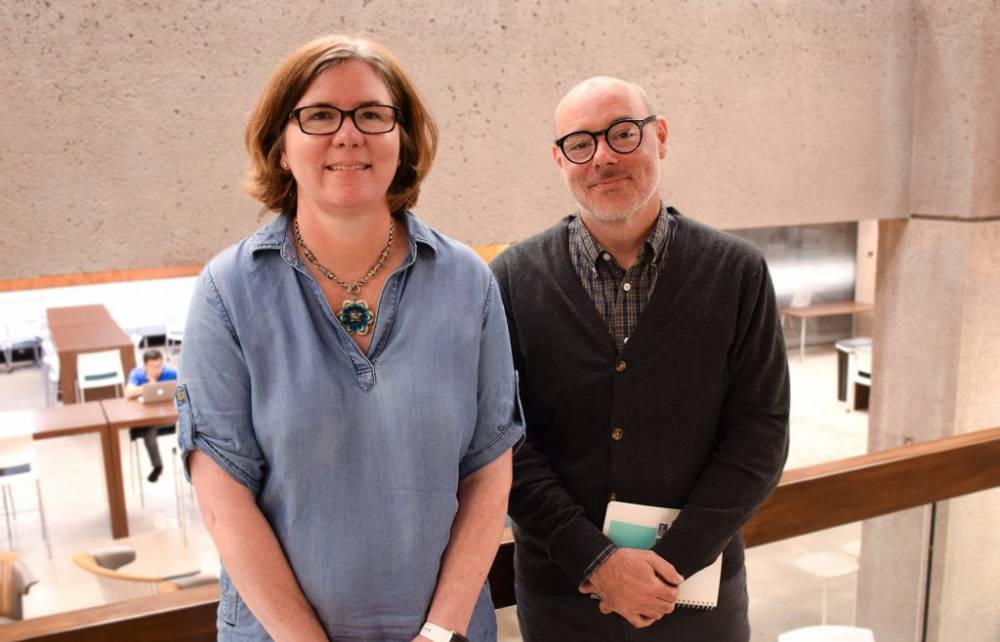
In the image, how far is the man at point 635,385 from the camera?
1720 millimetres

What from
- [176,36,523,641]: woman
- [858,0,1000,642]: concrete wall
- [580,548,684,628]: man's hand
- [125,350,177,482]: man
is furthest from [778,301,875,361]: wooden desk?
[176,36,523,641]: woman

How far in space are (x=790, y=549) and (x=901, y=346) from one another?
2089mm

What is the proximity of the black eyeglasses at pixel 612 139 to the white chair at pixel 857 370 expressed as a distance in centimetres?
1009

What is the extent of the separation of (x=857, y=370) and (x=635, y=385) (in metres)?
10.8

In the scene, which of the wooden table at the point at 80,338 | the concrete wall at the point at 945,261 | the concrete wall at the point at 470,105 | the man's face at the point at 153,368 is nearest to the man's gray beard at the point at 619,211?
the concrete wall at the point at 470,105

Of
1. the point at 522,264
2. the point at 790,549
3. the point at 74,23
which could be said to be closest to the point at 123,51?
the point at 74,23

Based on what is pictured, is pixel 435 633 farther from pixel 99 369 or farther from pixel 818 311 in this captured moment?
pixel 818 311

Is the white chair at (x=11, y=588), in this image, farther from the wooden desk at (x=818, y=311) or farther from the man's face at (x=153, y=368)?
the wooden desk at (x=818, y=311)

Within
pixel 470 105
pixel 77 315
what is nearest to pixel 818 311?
pixel 77 315

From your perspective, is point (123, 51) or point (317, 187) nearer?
point (317, 187)

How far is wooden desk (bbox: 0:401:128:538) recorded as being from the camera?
7.63m

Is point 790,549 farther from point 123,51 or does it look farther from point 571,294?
point 123,51

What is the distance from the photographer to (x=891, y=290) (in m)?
4.32

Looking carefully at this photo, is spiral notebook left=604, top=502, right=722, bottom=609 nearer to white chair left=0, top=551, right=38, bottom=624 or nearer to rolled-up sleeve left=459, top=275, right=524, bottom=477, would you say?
rolled-up sleeve left=459, top=275, right=524, bottom=477
